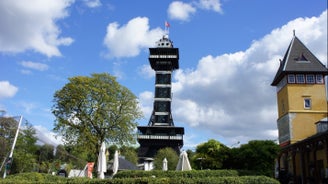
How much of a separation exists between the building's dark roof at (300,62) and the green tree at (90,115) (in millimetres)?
18300

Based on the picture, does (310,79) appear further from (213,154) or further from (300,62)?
(213,154)

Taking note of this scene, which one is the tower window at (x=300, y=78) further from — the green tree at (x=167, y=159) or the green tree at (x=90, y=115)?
the green tree at (x=167, y=159)

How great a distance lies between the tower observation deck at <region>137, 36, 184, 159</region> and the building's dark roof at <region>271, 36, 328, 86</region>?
35482 mm

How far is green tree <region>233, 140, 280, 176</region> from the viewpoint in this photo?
76.2ft

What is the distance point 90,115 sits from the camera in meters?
29.5

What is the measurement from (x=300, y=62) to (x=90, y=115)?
919 inches

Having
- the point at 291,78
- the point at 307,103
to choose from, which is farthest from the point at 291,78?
the point at 307,103

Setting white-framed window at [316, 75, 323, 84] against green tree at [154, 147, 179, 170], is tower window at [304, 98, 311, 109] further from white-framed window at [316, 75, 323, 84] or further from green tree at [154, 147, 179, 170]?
green tree at [154, 147, 179, 170]

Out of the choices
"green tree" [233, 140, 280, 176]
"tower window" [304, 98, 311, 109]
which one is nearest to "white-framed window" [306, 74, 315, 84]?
"tower window" [304, 98, 311, 109]

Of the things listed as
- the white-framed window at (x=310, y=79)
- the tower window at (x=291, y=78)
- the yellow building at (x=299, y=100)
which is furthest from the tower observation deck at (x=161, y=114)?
the white-framed window at (x=310, y=79)

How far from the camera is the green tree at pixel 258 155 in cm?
2322

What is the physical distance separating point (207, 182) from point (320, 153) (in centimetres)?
1921

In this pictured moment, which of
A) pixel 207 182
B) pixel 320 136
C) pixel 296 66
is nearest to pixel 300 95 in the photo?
pixel 296 66

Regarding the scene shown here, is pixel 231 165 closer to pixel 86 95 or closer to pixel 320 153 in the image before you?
pixel 320 153
